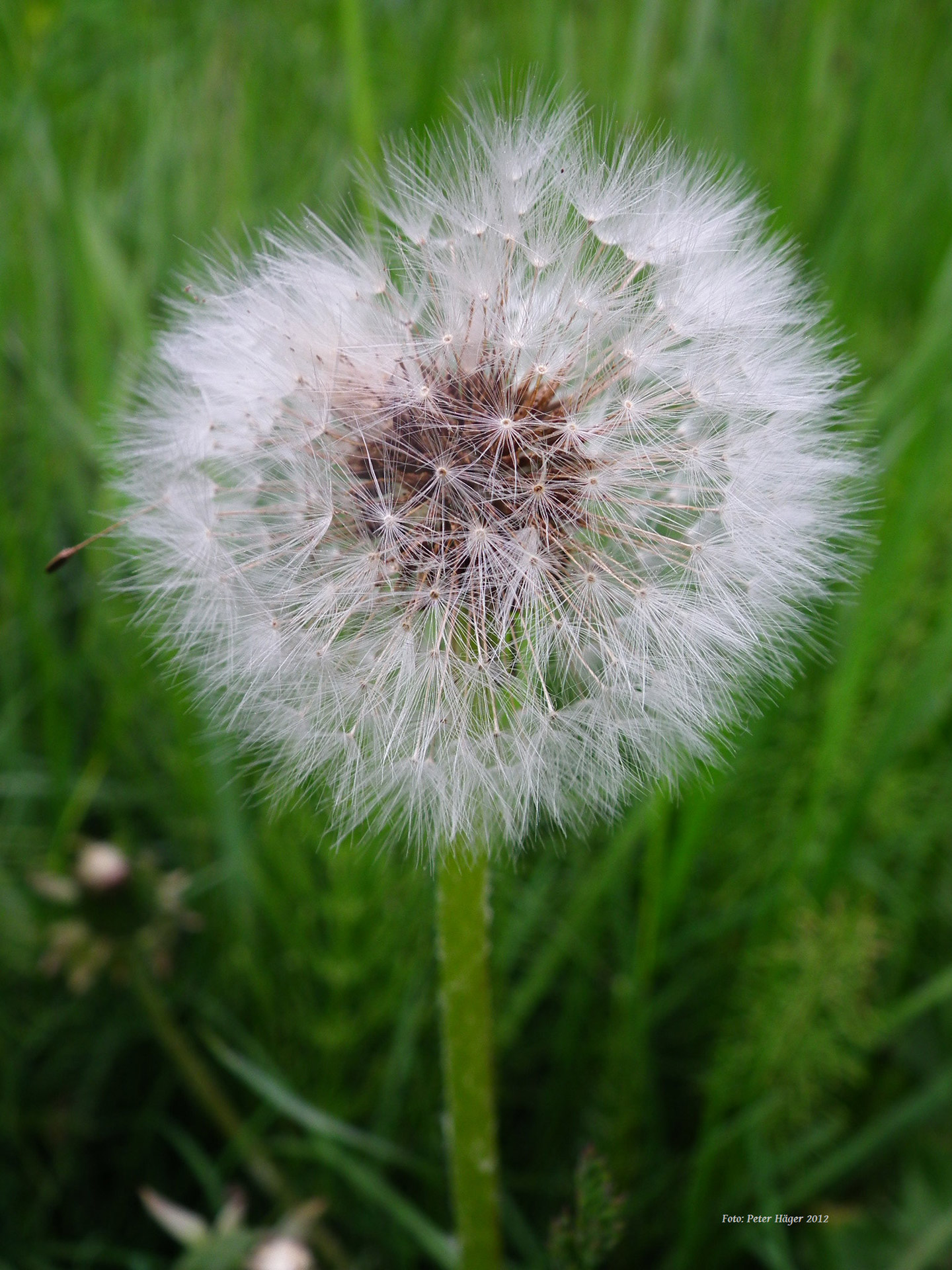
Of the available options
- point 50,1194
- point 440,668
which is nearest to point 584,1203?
point 440,668

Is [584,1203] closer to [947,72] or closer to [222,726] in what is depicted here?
[222,726]

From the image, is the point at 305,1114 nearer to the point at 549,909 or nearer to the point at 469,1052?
the point at 469,1052

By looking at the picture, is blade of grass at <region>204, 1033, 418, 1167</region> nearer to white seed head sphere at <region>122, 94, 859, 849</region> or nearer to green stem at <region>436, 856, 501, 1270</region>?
green stem at <region>436, 856, 501, 1270</region>

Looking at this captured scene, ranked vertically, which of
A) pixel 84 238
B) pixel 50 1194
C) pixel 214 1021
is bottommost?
pixel 50 1194

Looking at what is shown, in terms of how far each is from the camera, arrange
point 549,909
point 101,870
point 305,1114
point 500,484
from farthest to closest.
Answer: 1. point 549,909
2. point 101,870
3. point 305,1114
4. point 500,484

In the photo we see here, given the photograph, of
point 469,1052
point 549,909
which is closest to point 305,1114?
point 469,1052

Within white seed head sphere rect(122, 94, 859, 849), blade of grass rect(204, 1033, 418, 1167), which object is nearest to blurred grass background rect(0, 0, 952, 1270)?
blade of grass rect(204, 1033, 418, 1167)
